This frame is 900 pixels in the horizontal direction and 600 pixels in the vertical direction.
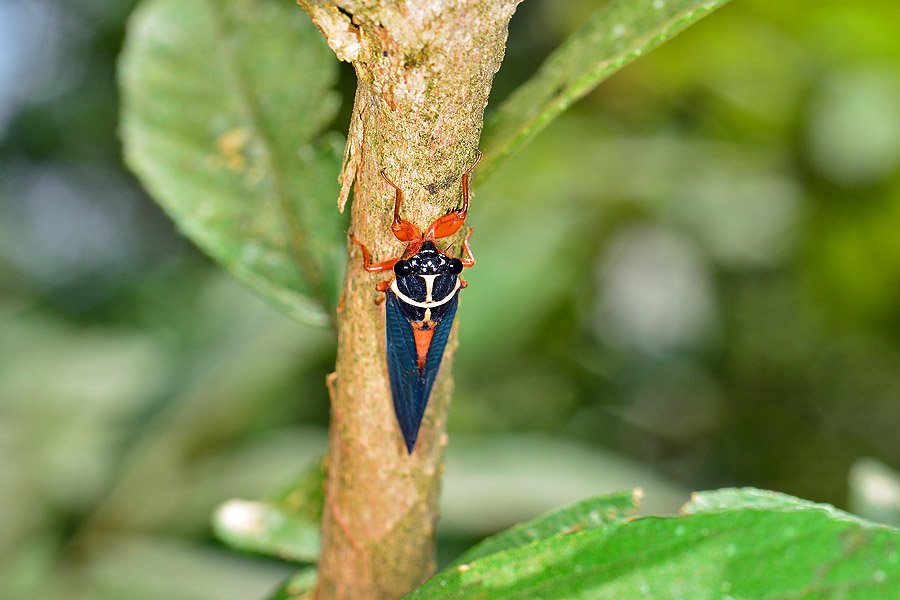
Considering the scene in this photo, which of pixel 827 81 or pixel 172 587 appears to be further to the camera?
pixel 827 81

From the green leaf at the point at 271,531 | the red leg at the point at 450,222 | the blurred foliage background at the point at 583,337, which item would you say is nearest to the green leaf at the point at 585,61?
the red leg at the point at 450,222

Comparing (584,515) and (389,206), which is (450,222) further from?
(584,515)

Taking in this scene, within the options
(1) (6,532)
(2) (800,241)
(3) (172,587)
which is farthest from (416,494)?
(2) (800,241)

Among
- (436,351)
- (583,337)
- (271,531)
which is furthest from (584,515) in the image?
(583,337)

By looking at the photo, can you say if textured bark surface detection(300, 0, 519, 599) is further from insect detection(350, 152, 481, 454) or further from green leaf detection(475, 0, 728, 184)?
green leaf detection(475, 0, 728, 184)

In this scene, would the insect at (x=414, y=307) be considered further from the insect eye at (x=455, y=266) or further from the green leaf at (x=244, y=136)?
the green leaf at (x=244, y=136)

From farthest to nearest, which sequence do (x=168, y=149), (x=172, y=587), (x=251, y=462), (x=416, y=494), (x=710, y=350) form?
(x=710, y=350) < (x=251, y=462) < (x=172, y=587) < (x=168, y=149) < (x=416, y=494)

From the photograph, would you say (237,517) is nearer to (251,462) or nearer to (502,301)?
(251,462)
